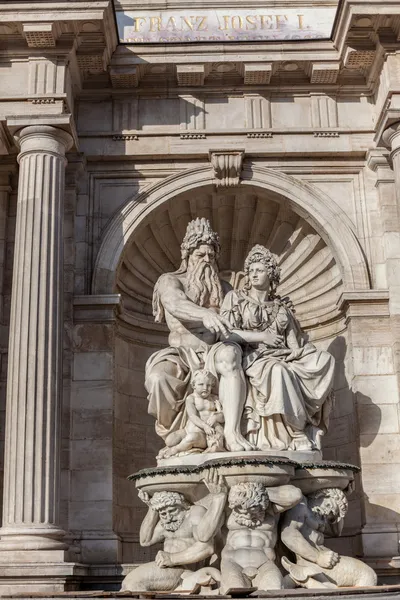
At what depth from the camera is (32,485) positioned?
8.91 m

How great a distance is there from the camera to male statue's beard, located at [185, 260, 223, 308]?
30.8 ft

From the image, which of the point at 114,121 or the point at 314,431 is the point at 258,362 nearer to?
the point at 314,431

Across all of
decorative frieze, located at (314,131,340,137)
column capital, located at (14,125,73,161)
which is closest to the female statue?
decorative frieze, located at (314,131,340,137)

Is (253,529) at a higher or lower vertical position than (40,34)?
lower

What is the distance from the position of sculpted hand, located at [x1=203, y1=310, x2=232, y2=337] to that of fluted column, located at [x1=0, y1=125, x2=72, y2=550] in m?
1.82

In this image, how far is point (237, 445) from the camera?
26.9 ft

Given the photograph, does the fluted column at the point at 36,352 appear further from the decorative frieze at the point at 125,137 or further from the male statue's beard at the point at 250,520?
the male statue's beard at the point at 250,520

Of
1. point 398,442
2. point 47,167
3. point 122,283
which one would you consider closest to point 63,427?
point 122,283

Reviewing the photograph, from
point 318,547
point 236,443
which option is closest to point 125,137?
point 236,443

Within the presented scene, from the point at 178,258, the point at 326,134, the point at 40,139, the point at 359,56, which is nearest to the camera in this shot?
the point at 40,139

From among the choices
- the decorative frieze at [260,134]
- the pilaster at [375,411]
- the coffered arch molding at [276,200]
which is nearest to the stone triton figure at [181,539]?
the pilaster at [375,411]

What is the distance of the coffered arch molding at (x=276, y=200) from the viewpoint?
10.6 metres

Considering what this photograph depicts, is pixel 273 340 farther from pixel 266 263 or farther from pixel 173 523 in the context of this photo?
pixel 173 523

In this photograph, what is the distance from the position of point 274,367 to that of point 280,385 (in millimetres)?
191
